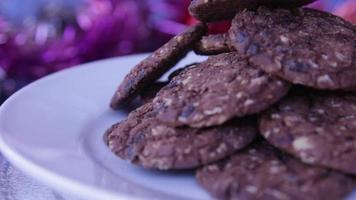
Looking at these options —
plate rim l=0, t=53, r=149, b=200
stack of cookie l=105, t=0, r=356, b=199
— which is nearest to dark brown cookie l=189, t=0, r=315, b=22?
stack of cookie l=105, t=0, r=356, b=199

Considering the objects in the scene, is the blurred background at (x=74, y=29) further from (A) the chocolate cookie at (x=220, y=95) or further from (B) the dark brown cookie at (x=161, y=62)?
(A) the chocolate cookie at (x=220, y=95)

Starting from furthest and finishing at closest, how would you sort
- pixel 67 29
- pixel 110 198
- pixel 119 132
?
pixel 67 29, pixel 119 132, pixel 110 198

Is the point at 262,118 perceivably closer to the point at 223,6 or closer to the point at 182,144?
the point at 182,144

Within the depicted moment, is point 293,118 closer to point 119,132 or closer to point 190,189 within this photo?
point 190,189

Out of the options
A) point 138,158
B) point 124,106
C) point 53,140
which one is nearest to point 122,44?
point 124,106

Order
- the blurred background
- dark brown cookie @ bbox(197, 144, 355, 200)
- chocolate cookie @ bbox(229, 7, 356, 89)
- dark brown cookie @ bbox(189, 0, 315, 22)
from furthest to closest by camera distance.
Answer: the blurred background, dark brown cookie @ bbox(189, 0, 315, 22), chocolate cookie @ bbox(229, 7, 356, 89), dark brown cookie @ bbox(197, 144, 355, 200)

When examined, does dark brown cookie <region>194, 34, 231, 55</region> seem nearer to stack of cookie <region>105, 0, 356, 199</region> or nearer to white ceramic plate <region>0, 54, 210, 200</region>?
stack of cookie <region>105, 0, 356, 199</region>
